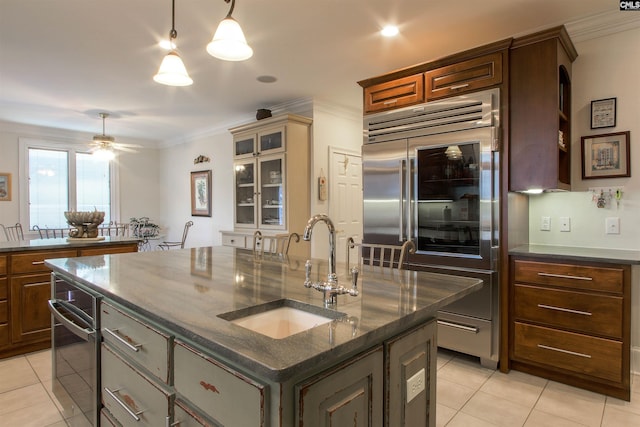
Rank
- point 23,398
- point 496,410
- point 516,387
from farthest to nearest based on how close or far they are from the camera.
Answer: point 516,387, point 23,398, point 496,410

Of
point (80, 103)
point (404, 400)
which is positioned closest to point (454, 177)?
point (404, 400)

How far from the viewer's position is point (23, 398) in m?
2.32

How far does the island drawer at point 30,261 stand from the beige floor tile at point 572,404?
3.71 metres

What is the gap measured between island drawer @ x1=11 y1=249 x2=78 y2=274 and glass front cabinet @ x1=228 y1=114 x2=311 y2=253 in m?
1.77

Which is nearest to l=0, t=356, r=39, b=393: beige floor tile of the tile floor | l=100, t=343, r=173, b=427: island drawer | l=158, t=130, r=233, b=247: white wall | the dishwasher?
the tile floor

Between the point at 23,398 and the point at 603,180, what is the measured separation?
422 centimetres

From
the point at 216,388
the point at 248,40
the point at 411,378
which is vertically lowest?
the point at 411,378

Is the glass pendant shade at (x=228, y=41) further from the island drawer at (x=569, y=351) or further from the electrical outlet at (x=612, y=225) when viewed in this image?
the electrical outlet at (x=612, y=225)

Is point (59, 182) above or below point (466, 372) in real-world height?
above

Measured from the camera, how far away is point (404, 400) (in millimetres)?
1157

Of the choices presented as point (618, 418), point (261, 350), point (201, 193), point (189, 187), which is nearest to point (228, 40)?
point (261, 350)

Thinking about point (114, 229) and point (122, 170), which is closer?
point (114, 229)

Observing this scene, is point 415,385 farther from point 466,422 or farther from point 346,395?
point 466,422

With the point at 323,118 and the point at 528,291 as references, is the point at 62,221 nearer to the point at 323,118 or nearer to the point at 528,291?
the point at 323,118
